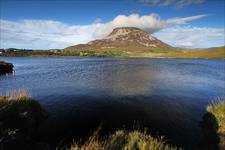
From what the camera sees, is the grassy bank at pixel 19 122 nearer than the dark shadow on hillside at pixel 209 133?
Yes

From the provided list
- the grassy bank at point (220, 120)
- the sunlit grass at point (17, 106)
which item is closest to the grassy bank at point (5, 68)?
the sunlit grass at point (17, 106)

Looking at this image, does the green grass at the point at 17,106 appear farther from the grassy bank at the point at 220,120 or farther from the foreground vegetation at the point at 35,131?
the grassy bank at the point at 220,120

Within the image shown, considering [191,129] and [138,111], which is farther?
[138,111]

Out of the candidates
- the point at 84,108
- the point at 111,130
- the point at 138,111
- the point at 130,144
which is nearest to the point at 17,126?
the point at 111,130

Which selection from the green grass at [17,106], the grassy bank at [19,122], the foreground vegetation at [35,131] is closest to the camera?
the foreground vegetation at [35,131]

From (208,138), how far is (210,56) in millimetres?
177153

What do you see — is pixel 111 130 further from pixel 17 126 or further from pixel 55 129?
pixel 17 126

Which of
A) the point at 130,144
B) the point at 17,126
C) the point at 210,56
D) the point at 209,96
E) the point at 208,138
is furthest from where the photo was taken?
the point at 210,56

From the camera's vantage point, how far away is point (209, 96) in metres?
31.6

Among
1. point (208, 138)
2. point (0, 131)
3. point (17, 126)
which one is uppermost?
point (0, 131)

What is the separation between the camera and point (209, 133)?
17.0 metres

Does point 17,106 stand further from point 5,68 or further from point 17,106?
point 5,68

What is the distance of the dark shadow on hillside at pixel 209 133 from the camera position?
15.1 m

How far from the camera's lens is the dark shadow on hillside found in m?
15.1
